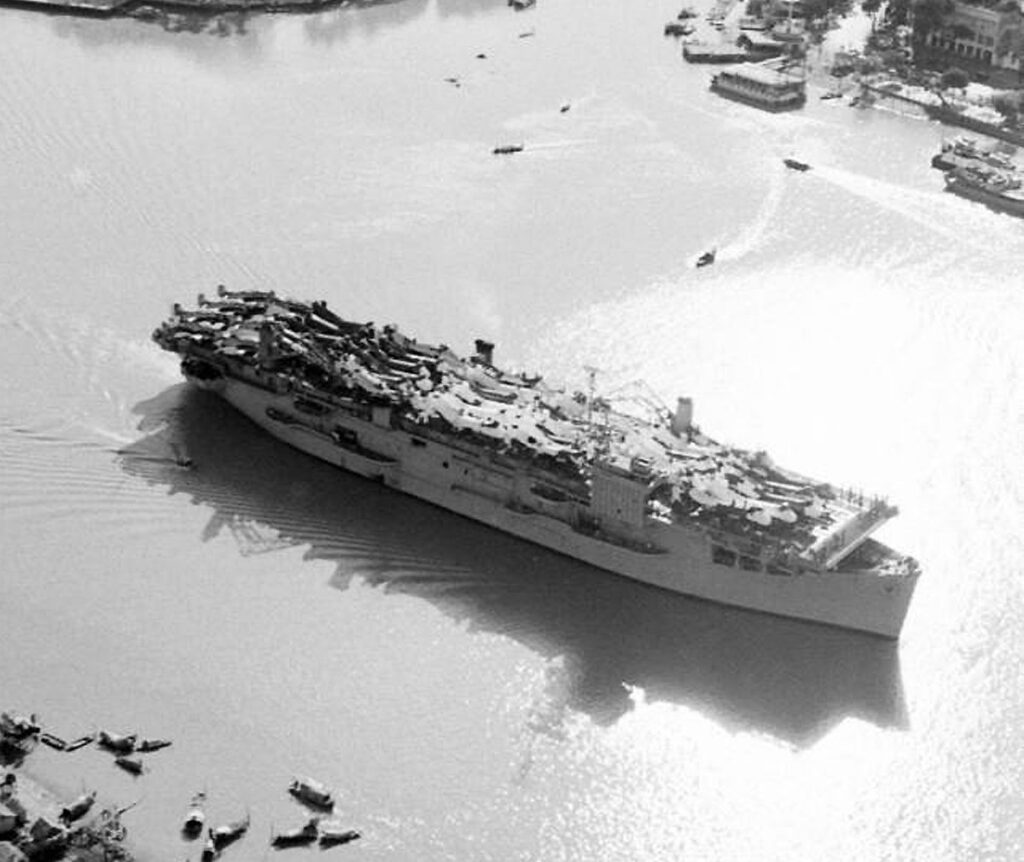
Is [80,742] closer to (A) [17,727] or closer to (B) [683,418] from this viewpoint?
(A) [17,727]

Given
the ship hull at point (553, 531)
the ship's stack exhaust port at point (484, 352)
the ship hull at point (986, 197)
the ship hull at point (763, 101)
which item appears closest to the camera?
the ship hull at point (553, 531)

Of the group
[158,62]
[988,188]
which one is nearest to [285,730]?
[988,188]

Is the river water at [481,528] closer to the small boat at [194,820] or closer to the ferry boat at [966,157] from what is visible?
the small boat at [194,820]

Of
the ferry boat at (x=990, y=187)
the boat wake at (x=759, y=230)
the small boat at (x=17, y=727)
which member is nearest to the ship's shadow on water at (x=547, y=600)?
the small boat at (x=17, y=727)

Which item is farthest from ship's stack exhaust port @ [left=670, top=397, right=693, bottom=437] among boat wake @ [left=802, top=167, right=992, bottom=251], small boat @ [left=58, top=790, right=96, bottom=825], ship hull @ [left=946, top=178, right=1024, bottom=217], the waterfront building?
the waterfront building

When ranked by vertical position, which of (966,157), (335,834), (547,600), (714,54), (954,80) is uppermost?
(335,834)

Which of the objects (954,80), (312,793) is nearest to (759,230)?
(954,80)

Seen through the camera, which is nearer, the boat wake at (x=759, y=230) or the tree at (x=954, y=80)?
the boat wake at (x=759, y=230)
